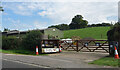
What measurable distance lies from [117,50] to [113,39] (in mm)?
1294

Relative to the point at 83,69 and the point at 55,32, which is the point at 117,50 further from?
the point at 55,32

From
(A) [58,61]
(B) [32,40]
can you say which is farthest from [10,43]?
(A) [58,61]

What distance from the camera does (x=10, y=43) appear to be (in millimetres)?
21438

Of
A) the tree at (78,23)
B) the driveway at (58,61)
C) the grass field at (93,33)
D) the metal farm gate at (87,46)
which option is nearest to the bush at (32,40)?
the metal farm gate at (87,46)

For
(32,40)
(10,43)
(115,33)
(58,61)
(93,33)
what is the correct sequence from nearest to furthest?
(58,61), (115,33), (32,40), (10,43), (93,33)

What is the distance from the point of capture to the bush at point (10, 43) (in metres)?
21.0

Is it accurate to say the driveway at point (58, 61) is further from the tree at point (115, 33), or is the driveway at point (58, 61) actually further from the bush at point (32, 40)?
the bush at point (32, 40)

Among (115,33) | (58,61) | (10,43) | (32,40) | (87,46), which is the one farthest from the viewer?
(10,43)

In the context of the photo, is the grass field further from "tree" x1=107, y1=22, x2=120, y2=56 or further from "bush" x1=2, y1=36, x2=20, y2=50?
"tree" x1=107, y1=22, x2=120, y2=56

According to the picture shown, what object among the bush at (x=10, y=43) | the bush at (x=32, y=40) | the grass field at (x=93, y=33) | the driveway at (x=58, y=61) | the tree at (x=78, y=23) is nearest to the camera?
the driveway at (x=58, y=61)

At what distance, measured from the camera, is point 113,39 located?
12344 millimetres

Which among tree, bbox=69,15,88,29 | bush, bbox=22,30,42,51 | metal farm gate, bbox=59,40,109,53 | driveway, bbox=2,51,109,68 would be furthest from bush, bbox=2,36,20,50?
tree, bbox=69,15,88,29

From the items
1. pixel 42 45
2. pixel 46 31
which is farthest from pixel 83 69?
pixel 46 31

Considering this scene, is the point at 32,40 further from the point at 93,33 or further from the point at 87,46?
the point at 93,33
